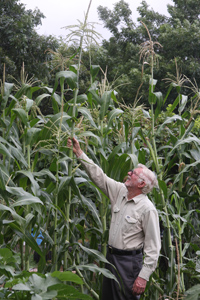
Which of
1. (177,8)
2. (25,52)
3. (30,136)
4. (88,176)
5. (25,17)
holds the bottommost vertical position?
(88,176)

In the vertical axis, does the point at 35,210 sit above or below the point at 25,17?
below

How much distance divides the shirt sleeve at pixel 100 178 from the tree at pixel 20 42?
796 centimetres

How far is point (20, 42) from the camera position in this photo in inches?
426

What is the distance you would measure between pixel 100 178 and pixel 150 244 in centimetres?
63

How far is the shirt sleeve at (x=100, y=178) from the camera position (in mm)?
3251

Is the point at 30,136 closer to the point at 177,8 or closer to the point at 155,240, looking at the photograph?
the point at 155,240

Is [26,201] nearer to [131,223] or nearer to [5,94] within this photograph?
[131,223]

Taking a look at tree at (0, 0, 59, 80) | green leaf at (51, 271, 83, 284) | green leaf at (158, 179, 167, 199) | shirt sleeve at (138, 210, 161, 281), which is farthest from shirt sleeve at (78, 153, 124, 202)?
tree at (0, 0, 59, 80)

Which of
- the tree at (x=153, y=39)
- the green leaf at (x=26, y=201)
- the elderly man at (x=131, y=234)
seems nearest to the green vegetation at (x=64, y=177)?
the green leaf at (x=26, y=201)

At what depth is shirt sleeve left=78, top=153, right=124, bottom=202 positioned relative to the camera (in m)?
3.25

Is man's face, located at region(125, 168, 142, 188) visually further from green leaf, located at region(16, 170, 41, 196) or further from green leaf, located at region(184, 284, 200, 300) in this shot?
green leaf, located at region(184, 284, 200, 300)

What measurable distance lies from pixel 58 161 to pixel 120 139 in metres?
1.11

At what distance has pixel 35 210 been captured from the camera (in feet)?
10.5

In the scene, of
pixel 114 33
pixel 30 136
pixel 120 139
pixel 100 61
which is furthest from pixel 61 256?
pixel 114 33
